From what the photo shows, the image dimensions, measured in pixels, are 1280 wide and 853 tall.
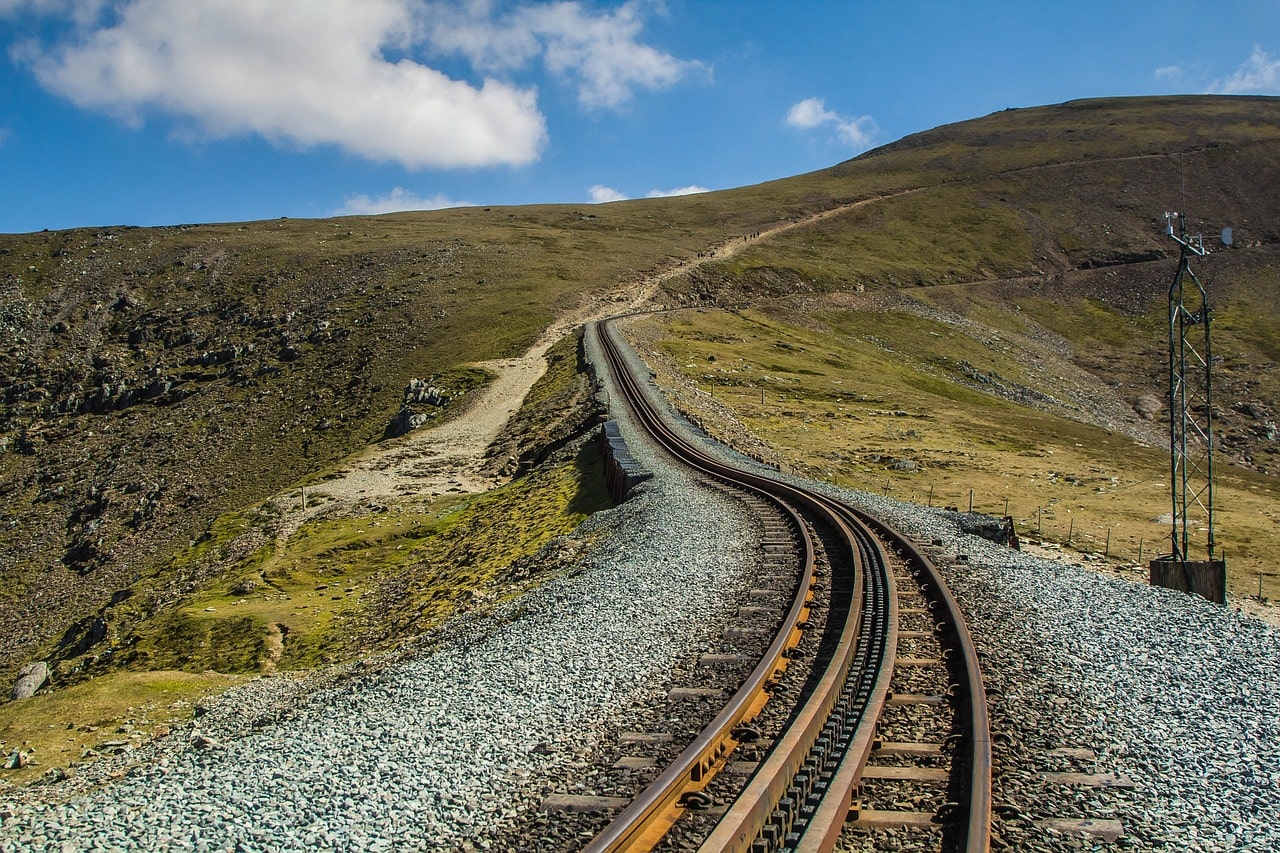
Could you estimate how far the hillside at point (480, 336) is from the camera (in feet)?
140

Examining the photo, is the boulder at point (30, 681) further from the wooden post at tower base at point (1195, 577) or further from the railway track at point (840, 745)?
the wooden post at tower base at point (1195, 577)

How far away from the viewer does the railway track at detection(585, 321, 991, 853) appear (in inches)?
287

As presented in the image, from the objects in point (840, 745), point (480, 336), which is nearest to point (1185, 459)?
point (840, 745)

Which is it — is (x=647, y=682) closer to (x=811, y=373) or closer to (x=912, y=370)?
(x=811, y=373)

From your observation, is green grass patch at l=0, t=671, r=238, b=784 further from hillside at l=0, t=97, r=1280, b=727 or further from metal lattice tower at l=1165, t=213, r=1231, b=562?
metal lattice tower at l=1165, t=213, r=1231, b=562

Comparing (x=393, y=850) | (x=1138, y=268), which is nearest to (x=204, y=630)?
(x=393, y=850)

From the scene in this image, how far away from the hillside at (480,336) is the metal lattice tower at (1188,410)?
7.85ft

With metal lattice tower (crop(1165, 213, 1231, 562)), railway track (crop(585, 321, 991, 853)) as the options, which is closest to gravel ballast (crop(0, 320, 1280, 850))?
railway track (crop(585, 321, 991, 853))

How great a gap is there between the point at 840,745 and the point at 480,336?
67.0 metres

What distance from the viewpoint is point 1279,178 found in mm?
135500

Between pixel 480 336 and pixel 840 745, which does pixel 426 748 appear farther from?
pixel 480 336

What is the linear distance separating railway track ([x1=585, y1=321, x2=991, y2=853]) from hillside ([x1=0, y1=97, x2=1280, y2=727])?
1093 cm

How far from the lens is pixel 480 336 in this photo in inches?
2884

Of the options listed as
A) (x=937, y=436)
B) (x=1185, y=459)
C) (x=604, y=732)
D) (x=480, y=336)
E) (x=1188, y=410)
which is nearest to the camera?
(x=604, y=732)
